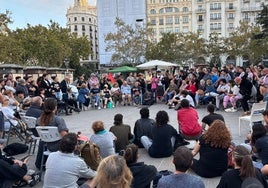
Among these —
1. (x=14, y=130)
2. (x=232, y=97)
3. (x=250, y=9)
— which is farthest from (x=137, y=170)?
(x=250, y=9)

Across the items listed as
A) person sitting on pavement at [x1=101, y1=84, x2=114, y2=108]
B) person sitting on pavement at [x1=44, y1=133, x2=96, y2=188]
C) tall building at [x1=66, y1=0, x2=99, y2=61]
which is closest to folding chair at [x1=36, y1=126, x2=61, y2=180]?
person sitting on pavement at [x1=44, y1=133, x2=96, y2=188]

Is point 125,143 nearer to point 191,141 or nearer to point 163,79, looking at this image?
point 191,141

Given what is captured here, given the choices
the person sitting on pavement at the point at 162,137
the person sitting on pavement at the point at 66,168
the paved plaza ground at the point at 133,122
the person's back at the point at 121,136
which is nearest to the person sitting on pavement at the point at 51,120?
the paved plaza ground at the point at 133,122

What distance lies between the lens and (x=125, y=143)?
302 inches

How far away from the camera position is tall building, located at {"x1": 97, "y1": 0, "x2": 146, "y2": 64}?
73500 millimetres

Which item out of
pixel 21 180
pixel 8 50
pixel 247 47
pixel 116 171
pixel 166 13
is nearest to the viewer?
pixel 116 171

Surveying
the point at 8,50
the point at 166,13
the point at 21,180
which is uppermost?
the point at 166,13

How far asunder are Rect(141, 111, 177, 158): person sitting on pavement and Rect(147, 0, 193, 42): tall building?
88.7 metres

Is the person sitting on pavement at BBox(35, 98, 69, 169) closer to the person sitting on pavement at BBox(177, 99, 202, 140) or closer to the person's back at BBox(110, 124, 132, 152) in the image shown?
the person's back at BBox(110, 124, 132, 152)

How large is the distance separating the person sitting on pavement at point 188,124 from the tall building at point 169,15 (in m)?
87.8

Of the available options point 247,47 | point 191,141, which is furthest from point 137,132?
point 247,47

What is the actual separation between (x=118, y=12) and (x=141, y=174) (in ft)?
237

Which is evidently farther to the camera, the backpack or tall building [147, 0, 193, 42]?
tall building [147, 0, 193, 42]

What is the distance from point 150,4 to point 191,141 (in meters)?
93.6
